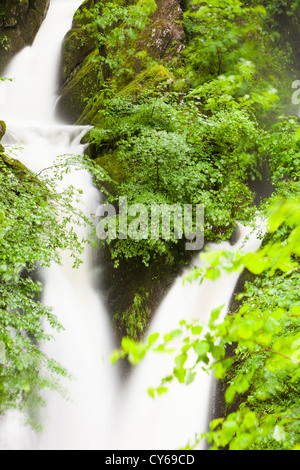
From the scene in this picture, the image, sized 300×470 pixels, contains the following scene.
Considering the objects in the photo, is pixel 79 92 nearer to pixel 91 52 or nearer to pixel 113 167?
pixel 91 52

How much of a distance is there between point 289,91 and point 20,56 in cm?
977

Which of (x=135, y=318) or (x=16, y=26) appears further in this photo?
(x=16, y=26)

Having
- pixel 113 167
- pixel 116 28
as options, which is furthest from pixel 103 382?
pixel 116 28

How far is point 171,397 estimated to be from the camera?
4.67 meters

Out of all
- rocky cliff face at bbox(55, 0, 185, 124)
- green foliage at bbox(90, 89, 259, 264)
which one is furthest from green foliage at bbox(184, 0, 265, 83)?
green foliage at bbox(90, 89, 259, 264)

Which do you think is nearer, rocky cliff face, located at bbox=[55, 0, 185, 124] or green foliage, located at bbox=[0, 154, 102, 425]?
green foliage, located at bbox=[0, 154, 102, 425]

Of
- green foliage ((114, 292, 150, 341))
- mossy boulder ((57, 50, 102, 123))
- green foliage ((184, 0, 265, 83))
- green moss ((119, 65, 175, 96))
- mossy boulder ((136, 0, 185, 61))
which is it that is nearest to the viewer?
green foliage ((114, 292, 150, 341))

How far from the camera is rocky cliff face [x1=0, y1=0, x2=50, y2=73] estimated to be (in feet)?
39.2

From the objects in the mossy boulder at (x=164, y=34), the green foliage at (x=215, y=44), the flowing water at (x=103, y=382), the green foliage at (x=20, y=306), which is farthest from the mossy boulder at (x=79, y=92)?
the green foliage at (x=20, y=306)

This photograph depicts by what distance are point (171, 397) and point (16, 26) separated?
1389cm

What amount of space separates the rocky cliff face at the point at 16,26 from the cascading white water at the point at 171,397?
37.9 feet

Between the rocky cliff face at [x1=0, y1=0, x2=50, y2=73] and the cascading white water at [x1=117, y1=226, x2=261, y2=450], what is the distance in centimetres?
1155

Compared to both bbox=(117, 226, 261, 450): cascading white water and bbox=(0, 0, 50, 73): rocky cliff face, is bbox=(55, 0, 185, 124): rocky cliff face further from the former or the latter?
bbox=(117, 226, 261, 450): cascading white water
